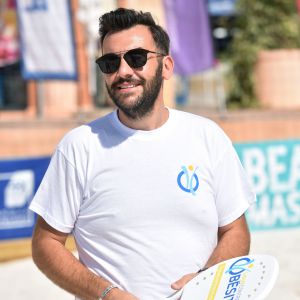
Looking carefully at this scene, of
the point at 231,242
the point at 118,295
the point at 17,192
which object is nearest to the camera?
the point at 118,295

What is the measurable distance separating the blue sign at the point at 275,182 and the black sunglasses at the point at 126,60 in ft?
20.8

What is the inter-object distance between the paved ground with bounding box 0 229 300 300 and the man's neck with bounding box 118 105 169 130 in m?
3.72

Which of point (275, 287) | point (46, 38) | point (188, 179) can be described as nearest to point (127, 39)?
point (188, 179)

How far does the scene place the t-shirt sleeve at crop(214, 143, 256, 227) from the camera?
2.59 metres

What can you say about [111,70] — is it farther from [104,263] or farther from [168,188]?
[104,263]

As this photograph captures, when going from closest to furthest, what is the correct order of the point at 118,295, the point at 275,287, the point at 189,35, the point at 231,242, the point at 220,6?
1. the point at 118,295
2. the point at 231,242
3. the point at 275,287
4. the point at 189,35
5. the point at 220,6

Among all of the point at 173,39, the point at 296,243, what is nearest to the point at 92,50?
the point at 173,39

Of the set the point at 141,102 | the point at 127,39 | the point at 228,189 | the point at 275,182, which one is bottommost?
the point at 275,182

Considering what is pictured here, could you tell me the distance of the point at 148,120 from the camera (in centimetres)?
254

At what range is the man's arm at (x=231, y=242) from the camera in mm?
2553

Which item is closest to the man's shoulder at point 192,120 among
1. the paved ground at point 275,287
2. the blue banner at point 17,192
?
the paved ground at point 275,287

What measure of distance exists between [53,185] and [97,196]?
153mm

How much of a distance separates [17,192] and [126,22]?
5433mm

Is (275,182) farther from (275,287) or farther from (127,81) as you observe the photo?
(127,81)
